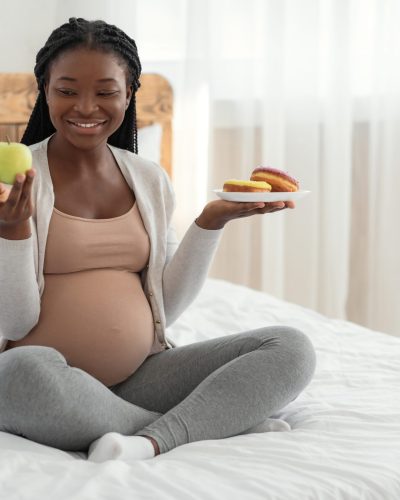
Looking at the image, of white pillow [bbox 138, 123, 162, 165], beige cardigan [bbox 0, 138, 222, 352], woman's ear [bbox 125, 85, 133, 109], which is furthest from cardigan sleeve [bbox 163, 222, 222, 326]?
white pillow [bbox 138, 123, 162, 165]

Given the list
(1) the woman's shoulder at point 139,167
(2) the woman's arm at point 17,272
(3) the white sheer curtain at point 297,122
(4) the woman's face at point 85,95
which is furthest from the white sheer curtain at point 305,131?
(2) the woman's arm at point 17,272

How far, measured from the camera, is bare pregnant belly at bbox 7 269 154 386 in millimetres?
1340

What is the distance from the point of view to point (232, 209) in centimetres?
139

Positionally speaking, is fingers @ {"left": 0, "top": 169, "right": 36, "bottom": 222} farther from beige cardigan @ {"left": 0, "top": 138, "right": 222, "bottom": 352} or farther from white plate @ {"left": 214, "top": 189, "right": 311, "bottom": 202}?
white plate @ {"left": 214, "top": 189, "right": 311, "bottom": 202}

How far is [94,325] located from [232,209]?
0.28m

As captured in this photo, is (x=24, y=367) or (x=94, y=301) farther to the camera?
(x=94, y=301)

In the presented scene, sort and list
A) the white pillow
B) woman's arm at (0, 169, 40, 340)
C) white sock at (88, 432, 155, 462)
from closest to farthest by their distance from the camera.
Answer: white sock at (88, 432, 155, 462) → woman's arm at (0, 169, 40, 340) → the white pillow

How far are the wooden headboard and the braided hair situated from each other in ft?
3.97

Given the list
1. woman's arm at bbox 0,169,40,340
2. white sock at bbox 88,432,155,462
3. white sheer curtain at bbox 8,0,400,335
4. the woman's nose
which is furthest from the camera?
white sheer curtain at bbox 8,0,400,335

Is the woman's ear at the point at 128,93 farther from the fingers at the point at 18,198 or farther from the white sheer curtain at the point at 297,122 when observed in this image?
the white sheer curtain at the point at 297,122

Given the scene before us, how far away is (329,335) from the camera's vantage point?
6.24 ft

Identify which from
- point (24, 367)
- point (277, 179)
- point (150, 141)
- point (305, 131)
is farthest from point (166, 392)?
point (305, 131)

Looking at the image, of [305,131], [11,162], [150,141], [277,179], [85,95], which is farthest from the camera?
[305,131]

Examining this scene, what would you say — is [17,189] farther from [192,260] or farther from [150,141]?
[150,141]
